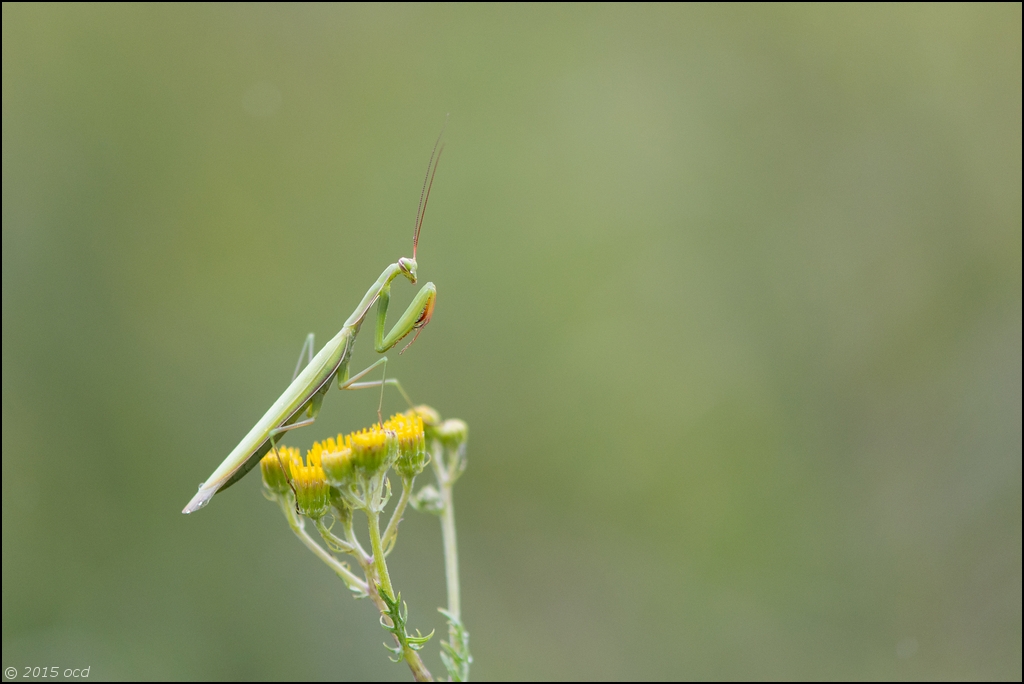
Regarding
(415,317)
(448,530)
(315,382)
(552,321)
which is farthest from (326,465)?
(552,321)

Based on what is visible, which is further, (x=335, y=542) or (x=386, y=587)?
(x=335, y=542)

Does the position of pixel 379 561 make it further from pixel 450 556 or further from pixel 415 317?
pixel 415 317

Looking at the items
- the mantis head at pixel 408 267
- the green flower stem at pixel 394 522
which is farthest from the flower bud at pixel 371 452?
the mantis head at pixel 408 267

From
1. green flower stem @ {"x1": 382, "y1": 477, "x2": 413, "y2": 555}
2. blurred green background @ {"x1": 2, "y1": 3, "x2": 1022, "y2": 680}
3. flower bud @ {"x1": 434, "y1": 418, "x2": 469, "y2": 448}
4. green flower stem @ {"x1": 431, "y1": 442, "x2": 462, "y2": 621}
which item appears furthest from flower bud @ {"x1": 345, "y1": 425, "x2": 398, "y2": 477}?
blurred green background @ {"x1": 2, "y1": 3, "x2": 1022, "y2": 680}

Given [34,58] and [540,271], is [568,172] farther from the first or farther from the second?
[34,58]

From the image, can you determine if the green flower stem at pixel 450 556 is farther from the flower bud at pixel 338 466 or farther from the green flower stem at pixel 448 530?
the flower bud at pixel 338 466

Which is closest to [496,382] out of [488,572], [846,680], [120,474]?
[488,572]
